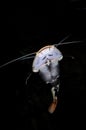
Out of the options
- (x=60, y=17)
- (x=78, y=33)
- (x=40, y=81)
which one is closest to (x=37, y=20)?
(x=60, y=17)

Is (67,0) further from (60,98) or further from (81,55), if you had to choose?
(60,98)

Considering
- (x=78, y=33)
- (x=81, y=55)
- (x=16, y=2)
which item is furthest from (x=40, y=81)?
(x=16, y=2)

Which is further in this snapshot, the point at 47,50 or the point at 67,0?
the point at 67,0

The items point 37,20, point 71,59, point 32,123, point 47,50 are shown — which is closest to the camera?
point 47,50

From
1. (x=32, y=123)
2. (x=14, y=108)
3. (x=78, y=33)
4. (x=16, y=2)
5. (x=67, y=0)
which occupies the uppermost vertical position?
(x=16, y=2)

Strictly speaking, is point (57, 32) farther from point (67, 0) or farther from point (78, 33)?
point (67, 0)

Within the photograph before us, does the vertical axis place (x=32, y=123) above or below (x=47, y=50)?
below

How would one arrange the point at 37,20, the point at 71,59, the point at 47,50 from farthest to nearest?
the point at 37,20 → the point at 71,59 → the point at 47,50
